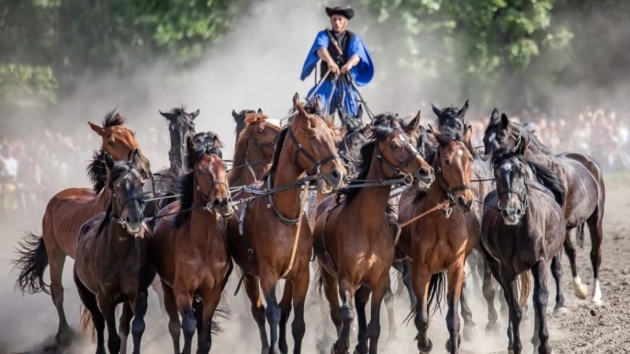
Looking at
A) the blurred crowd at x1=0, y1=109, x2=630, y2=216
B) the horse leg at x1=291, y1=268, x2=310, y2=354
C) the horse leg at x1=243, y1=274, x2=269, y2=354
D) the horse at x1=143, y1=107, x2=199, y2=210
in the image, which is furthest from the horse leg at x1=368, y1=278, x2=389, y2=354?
the blurred crowd at x1=0, y1=109, x2=630, y2=216

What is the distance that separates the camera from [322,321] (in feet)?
40.5

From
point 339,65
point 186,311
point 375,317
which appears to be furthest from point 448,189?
point 339,65

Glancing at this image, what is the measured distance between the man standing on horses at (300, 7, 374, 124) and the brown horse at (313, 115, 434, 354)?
2.55m

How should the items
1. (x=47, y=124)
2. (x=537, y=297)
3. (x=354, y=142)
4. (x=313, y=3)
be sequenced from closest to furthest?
(x=537, y=297)
(x=354, y=142)
(x=313, y=3)
(x=47, y=124)

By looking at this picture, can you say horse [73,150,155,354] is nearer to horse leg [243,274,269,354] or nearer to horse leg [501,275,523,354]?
horse leg [243,274,269,354]

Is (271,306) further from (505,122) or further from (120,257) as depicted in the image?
(505,122)

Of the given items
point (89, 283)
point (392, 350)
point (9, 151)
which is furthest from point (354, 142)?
point (9, 151)

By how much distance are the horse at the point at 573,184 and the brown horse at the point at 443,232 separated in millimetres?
2036

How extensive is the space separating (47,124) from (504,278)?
22.5 meters

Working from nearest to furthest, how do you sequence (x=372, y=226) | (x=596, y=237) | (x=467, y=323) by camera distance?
(x=372, y=226) < (x=467, y=323) < (x=596, y=237)

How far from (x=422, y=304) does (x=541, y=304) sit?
111 centimetres

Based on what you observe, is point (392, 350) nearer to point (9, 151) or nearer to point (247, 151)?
point (247, 151)

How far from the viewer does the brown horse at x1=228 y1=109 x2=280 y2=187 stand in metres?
12.2

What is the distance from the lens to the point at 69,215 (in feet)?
40.7
